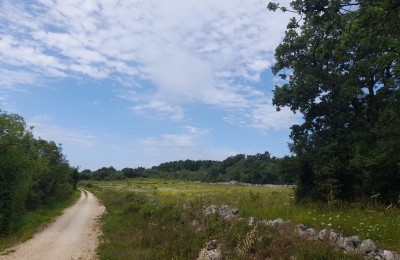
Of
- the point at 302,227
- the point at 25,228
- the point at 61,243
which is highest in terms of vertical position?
the point at 302,227

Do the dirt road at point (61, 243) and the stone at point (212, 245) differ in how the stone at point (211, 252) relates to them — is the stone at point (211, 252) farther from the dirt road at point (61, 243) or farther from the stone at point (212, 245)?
the dirt road at point (61, 243)

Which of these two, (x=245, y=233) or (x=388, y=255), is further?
(x=245, y=233)

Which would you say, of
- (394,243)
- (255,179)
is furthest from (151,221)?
(255,179)

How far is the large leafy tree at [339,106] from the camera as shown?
55.7 feet

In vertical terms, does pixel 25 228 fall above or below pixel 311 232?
below

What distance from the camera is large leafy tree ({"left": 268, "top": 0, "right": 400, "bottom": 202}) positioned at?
55.7 ft

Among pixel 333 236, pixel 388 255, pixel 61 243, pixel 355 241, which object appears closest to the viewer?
pixel 388 255

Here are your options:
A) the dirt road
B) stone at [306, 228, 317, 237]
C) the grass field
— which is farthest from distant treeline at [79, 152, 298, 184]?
stone at [306, 228, 317, 237]

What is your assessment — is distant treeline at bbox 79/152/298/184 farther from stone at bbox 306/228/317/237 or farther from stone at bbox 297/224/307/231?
stone at bbox 306/228/317/237

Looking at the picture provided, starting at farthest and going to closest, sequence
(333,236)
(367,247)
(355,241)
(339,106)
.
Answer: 1. (339,106)
2. (333,236)
3. (355,241)
4. (367,247)

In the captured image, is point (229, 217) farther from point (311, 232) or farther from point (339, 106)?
point (339, 106)

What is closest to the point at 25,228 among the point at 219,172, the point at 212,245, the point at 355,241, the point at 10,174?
the point at 10,174

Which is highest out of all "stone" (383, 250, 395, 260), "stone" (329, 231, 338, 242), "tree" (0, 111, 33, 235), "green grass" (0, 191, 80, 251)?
"tree" (0, 111, 33, 235)

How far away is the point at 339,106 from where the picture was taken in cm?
2238
